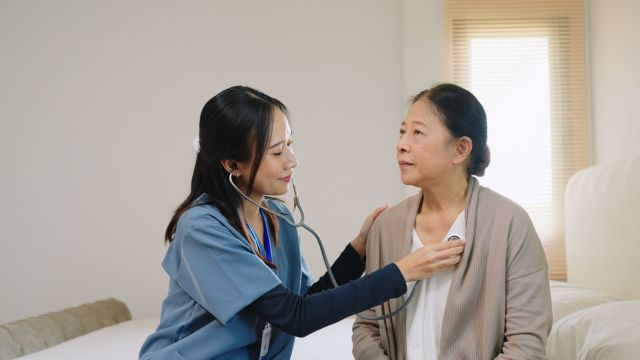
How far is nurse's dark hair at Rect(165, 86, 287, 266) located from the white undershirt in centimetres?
38

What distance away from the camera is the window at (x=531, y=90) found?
11.9 ft

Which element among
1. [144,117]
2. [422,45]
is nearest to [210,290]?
[422,45]

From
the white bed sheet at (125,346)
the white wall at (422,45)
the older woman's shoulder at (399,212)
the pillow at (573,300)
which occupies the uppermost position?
the white wall at (422,45)

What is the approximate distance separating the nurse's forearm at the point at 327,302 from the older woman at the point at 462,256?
117 mm

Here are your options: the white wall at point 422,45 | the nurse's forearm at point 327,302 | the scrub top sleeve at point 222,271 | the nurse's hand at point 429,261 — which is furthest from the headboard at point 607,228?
the scrub top sleeve at point 222,271

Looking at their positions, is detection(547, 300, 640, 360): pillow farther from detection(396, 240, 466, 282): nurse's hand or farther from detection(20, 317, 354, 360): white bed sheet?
detection(20, 317, 354, 360): white bed sheet

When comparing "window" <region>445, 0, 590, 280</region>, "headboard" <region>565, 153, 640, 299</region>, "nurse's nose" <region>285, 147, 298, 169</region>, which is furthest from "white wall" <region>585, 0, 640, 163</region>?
"nurse's nose" <region>285, 147, 298, 169</region>

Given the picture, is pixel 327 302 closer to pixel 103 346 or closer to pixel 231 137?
pixel 231 137

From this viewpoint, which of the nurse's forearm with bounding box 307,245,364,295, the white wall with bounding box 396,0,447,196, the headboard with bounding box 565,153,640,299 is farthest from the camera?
the white wall with bounding box 396,0,447,196

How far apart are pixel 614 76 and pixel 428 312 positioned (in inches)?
84.2

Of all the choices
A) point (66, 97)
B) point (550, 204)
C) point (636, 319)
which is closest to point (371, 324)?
point (636, 319)

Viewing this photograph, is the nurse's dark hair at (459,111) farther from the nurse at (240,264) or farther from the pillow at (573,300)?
the pillow at (573,300)

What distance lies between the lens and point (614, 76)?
10.6ft

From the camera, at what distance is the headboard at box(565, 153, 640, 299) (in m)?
2.18
